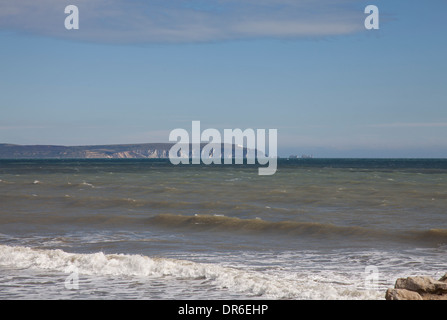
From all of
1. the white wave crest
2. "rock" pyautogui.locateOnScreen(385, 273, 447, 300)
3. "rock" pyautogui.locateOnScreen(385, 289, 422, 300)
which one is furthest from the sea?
"rock" pyautogui.locateOnScreen(385, 289, 422, 300)

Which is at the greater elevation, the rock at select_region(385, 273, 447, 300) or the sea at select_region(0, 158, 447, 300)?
the rock at select_region(385, 273, 447, 300)

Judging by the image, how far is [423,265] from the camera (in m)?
12.1

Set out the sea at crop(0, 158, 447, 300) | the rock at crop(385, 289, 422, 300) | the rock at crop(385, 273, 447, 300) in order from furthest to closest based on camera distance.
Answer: the sea at crop(0, 158, 447, 300) → the rock at crop(385, 273, 447, 300) → the rock at crop(385, 289, 422, 300)

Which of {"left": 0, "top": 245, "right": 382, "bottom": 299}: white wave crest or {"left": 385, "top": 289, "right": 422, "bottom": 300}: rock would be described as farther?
{"left": 0, "top": 245, "right": 382, "bottom": 299}: white wave crest

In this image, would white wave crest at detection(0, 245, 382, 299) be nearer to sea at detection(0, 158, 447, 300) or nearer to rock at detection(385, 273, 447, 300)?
sea at detection(0, 158, 447, 300)

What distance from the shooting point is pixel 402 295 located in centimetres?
716

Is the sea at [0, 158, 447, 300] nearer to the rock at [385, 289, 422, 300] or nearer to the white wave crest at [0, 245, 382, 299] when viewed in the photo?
the white wave crest at [0, 245, 382, 299]

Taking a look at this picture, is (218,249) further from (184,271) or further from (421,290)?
(421,290)

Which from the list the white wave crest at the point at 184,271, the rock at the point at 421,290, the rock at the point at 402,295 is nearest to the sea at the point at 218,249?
the white wave crest at the point at 184,271

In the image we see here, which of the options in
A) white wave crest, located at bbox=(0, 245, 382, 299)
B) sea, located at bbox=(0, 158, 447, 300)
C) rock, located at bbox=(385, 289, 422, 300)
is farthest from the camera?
sea, located at bbox=(0, 158, 447, 300)

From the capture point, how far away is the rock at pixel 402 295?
7.11 metres

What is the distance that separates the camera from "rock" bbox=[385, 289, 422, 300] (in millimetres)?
7105
